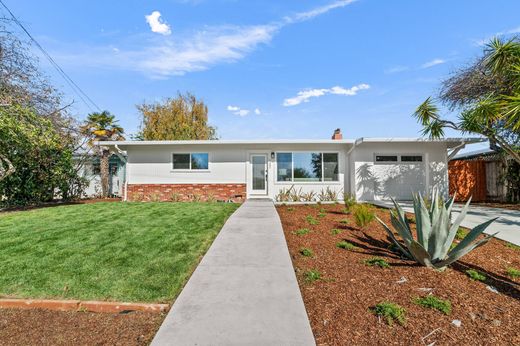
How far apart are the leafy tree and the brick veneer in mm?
3033

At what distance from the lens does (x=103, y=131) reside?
1997 cm

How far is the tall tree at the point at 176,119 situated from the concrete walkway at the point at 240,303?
2228 cm

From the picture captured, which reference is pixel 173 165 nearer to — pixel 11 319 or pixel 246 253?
pixel 246 253

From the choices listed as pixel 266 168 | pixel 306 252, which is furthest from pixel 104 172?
pixel 306 252

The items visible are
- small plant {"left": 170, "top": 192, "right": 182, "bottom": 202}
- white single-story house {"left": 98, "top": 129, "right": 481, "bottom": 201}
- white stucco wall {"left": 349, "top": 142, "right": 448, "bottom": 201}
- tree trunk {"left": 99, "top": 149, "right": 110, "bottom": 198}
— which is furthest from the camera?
tree trunk {"left": 99, "top": 149, "right": 110, "bottom": 198}

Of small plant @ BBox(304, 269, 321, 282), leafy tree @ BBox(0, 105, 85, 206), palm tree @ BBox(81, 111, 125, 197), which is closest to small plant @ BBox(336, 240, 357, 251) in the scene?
small plant @ BBox(304, 269, 321, 282)

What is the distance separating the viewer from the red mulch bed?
7.48 feet

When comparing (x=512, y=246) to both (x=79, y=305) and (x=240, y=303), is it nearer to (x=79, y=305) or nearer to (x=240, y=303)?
(x=240, y=303)

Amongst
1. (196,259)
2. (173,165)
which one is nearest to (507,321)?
(196,259)

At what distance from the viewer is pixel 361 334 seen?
2293mm

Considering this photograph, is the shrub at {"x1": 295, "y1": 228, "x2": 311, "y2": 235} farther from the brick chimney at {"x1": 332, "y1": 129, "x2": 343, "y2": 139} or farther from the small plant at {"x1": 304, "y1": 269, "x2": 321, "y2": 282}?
the brick chimney at {"x1": 332, "y1": 129, "x2": 343, "y2": 139}

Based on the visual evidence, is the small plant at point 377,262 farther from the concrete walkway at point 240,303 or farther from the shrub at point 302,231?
the shrub at point 302,231

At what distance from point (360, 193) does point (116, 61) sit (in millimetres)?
12547

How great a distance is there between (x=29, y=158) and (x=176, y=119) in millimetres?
15332
